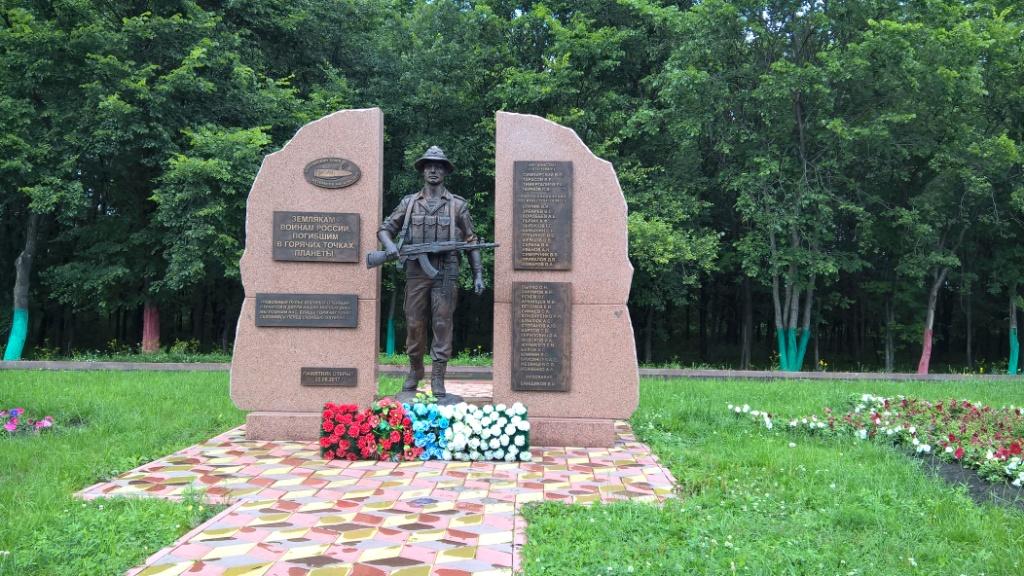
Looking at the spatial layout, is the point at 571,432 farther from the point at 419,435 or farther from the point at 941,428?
the point at 941,428

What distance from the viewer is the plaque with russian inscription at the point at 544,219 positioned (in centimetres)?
716

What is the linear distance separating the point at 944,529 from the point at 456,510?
283 cm

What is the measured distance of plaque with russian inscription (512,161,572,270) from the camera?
23.5 ft

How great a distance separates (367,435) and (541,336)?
6.52 ft

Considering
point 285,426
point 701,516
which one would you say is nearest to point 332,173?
point 285,426

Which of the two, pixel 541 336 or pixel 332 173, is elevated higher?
pixel 332 173

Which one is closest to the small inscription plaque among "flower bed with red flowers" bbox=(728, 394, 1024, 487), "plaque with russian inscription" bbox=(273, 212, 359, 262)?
"plaque with russian inscription" bbox=(273, 212, 359, 262)

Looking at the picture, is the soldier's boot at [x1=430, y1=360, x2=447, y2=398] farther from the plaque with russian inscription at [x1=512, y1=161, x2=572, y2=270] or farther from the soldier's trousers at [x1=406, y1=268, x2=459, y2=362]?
the plaque with russian inscription at [x1=512, y1=161, x2=572, y2=270]

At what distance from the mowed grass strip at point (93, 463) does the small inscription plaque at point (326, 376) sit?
1.13 meters

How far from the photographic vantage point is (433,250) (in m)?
A: 6.95

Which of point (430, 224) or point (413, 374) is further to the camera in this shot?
point (413, 374)

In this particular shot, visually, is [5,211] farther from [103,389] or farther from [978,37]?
[978,37]

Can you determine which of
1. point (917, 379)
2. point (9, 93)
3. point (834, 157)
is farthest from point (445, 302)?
point (9, 93)

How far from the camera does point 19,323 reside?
1739 centimetres
